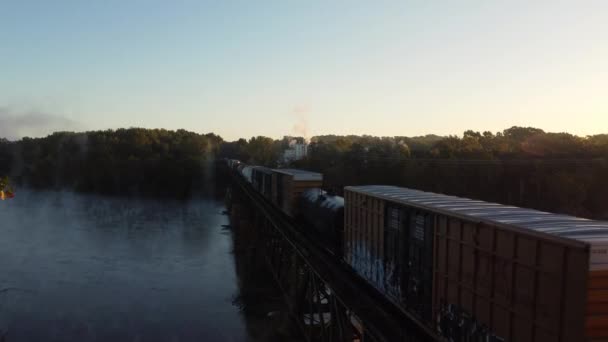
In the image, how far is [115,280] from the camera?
108 feet

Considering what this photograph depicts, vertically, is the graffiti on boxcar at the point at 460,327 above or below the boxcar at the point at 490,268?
below

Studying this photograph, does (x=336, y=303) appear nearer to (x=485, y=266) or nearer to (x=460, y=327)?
(x=460, y=327)

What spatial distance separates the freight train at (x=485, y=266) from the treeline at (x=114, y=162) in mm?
92732

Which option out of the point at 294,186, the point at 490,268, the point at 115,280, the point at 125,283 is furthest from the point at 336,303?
the point at 115,280

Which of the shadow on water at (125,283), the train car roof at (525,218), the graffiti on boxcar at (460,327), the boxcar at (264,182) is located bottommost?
the shadow on water at (125,283)

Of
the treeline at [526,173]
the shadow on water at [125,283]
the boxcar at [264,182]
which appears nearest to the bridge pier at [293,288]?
the shadow on water at [125,283]

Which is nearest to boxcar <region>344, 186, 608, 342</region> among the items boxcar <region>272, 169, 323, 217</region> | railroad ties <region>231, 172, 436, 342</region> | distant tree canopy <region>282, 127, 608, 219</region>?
railroad ties <region>231, 172, 436, 342</region>

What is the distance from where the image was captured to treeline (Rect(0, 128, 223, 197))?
110m

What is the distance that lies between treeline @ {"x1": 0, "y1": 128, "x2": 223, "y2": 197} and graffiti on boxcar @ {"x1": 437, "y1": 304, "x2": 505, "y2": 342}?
95977mm

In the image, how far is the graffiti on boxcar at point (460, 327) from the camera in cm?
975

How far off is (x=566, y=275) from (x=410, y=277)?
5.69 m

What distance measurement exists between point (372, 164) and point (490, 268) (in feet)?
215

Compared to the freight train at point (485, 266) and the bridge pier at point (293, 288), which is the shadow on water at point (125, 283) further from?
the freight train at point (485, 266)

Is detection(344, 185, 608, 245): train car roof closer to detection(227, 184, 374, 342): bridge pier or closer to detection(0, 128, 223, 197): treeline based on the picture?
detection(227, 184, 374, 342): bridge pier
